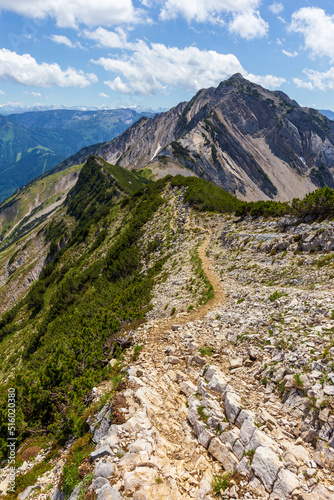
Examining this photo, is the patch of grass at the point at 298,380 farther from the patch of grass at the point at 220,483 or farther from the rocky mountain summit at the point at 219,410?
the patch of grass at the point at 220,483

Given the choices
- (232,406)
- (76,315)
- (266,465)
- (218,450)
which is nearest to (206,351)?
(232,406)

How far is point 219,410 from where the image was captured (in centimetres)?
1024

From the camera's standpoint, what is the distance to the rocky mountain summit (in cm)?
777

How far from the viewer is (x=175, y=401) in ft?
37.8

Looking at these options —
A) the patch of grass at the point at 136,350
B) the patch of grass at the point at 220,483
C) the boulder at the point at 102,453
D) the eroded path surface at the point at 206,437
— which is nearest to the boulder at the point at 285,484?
the eroded path surface at the point at 206,437

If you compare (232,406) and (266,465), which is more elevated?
(232,406)

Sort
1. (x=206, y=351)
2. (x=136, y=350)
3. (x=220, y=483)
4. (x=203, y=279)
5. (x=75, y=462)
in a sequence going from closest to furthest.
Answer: (x=220, y=483) < (x=75, y=462) < (x=206, y=351) < (x=136, y=350) < (x=203, y=279)

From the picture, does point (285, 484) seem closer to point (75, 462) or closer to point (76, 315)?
point (75, 462)

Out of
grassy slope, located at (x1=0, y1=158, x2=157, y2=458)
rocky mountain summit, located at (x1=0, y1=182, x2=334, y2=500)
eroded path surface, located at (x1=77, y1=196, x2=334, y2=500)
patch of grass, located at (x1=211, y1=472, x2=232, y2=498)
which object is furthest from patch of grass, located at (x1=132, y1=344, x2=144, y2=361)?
patch of grass, located at (x1=211, y1=472, x2=232, y2=498)

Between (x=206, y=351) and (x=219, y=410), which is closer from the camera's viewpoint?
(x=219, y=410)

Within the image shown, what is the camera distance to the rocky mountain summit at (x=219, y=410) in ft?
25.5

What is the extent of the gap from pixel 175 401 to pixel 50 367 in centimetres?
1012

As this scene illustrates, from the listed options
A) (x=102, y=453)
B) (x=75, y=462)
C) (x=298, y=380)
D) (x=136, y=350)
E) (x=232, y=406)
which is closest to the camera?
(x=102, y=453)

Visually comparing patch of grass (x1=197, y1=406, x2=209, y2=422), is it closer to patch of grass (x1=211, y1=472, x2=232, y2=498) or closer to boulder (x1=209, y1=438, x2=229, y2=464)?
boulder (x1=209, y1=438, x2=229, y2=464)
